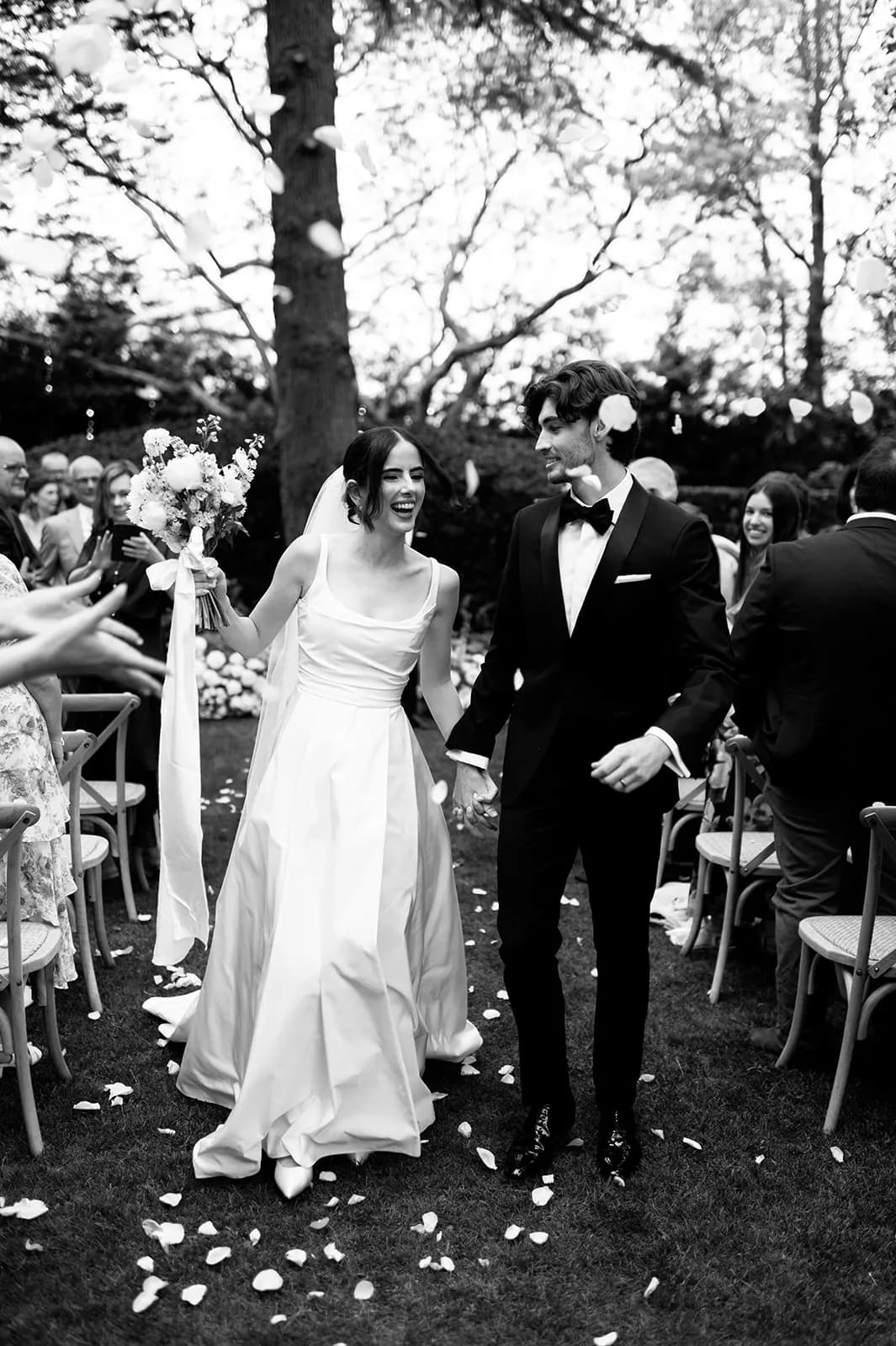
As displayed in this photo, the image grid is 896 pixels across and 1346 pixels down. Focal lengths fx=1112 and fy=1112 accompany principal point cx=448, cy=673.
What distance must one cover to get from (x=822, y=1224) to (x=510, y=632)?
69.6 inches

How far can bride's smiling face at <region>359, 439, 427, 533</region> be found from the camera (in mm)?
3301

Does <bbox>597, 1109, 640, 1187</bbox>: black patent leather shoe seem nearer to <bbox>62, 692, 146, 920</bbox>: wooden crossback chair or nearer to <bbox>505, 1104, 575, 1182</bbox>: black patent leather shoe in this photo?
<bbox>505, 1104, 575, 1182</bbox>: black patent leather shoe

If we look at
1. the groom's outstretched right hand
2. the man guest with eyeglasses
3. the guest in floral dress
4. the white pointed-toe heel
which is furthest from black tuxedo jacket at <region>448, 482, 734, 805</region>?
the man guest with eyeglasses

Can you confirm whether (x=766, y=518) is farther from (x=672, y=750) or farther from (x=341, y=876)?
(x=341, y=876)

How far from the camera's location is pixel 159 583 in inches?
130

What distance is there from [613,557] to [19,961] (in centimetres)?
191

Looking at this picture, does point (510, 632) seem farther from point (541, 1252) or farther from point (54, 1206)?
point (54, 1206)

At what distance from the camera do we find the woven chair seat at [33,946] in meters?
3.04

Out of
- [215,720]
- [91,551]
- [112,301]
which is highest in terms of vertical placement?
[112,301]

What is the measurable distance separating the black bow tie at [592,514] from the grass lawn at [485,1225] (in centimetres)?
181

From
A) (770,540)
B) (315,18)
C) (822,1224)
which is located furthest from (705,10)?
(822,1224)

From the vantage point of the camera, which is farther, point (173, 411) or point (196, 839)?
point (173, 411)

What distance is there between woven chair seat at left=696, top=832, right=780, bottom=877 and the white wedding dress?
1294 mm

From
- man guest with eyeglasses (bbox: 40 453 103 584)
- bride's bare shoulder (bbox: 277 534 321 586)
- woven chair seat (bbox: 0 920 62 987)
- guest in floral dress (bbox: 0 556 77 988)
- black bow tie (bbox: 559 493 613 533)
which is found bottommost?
woven chair seat (bbox: 0 920 62 987)
